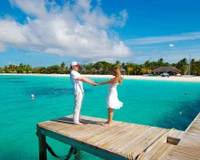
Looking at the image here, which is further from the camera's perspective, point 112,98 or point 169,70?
point 169,70

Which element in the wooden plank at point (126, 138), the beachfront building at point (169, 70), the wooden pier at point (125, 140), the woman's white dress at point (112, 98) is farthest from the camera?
the beachfront building at point (169, 70)

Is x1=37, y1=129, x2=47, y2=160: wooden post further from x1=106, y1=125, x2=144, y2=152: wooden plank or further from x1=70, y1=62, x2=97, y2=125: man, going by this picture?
x1=106, y1=125, x2=144, y2=152: wooden plank

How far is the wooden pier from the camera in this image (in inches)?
162

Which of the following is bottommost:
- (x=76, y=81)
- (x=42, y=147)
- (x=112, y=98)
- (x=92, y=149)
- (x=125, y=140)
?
(x=42, y=147)

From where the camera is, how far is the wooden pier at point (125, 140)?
13.5ft

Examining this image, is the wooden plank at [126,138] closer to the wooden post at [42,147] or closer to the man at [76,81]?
the man at [76,81]

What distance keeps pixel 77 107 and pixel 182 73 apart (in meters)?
82.9

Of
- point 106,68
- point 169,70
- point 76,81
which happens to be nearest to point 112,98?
point 76,81

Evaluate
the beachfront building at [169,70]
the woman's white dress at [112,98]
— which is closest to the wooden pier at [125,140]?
the woman's white dress at [112,98]

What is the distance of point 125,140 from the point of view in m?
4.83

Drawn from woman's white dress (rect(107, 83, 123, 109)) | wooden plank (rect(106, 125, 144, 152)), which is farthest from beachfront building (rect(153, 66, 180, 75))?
woman's white dress (rect(107, 83, 123, 109))

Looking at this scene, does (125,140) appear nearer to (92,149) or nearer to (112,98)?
(92,149)

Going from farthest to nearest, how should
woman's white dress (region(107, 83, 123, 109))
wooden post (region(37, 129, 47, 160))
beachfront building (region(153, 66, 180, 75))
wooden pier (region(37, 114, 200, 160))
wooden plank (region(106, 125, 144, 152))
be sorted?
beachfront building (region(153, 66, 180, 75))
wooden post (region(37, 129, 47, 160))
woman's white dress (region(107, 83, 123, 109))
wooden plank (region(106, 125, 144, 152))
wooden pier (region(37, 114, 200, 160))

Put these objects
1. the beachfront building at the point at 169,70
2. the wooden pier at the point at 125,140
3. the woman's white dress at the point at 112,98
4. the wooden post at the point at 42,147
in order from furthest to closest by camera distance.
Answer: the beachfront building at the point at 169,70 < the wooden post at the point at 42,147 < the woman's white dress at the point at 112,98 < the wooden pier at the point at 125,140
